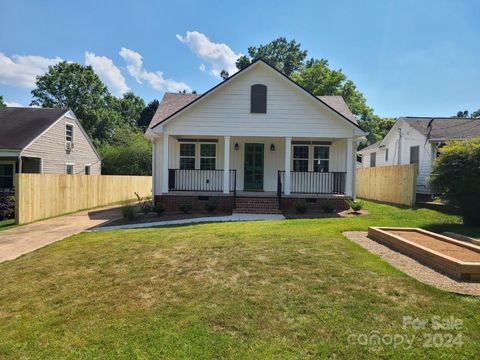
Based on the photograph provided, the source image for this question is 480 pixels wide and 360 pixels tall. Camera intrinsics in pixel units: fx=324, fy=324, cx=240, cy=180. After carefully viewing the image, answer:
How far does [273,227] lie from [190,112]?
7.36 metres

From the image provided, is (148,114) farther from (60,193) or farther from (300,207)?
(300,207)

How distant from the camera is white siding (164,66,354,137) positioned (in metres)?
14.1

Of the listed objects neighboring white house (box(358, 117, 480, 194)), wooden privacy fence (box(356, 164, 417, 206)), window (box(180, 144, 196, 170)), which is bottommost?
wooden privacy fence (box(356, 164, 417, 206))

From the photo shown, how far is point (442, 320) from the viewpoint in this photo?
11.4 feet

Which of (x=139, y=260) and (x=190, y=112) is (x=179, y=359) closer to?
(x=139, y=260)

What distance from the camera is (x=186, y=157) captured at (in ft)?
51.7

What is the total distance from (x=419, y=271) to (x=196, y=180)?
37.1ft

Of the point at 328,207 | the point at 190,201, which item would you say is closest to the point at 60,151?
the point at 190,201

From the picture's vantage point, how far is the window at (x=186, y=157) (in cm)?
1576

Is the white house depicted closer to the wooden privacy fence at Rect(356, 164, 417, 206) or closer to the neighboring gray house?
the wooden privacy fence at Rect(356, 164, 417, 206)

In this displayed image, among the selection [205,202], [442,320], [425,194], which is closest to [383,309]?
[442,320]

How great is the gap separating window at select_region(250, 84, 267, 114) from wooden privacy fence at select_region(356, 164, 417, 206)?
7019 millimetres

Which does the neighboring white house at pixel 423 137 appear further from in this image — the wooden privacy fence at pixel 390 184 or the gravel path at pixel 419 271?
the gravel path at pixel 419 271

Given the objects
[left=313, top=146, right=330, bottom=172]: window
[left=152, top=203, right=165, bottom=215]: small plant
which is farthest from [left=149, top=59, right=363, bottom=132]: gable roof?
[left=152, top=203, right=165, bottom=215]: small plant
